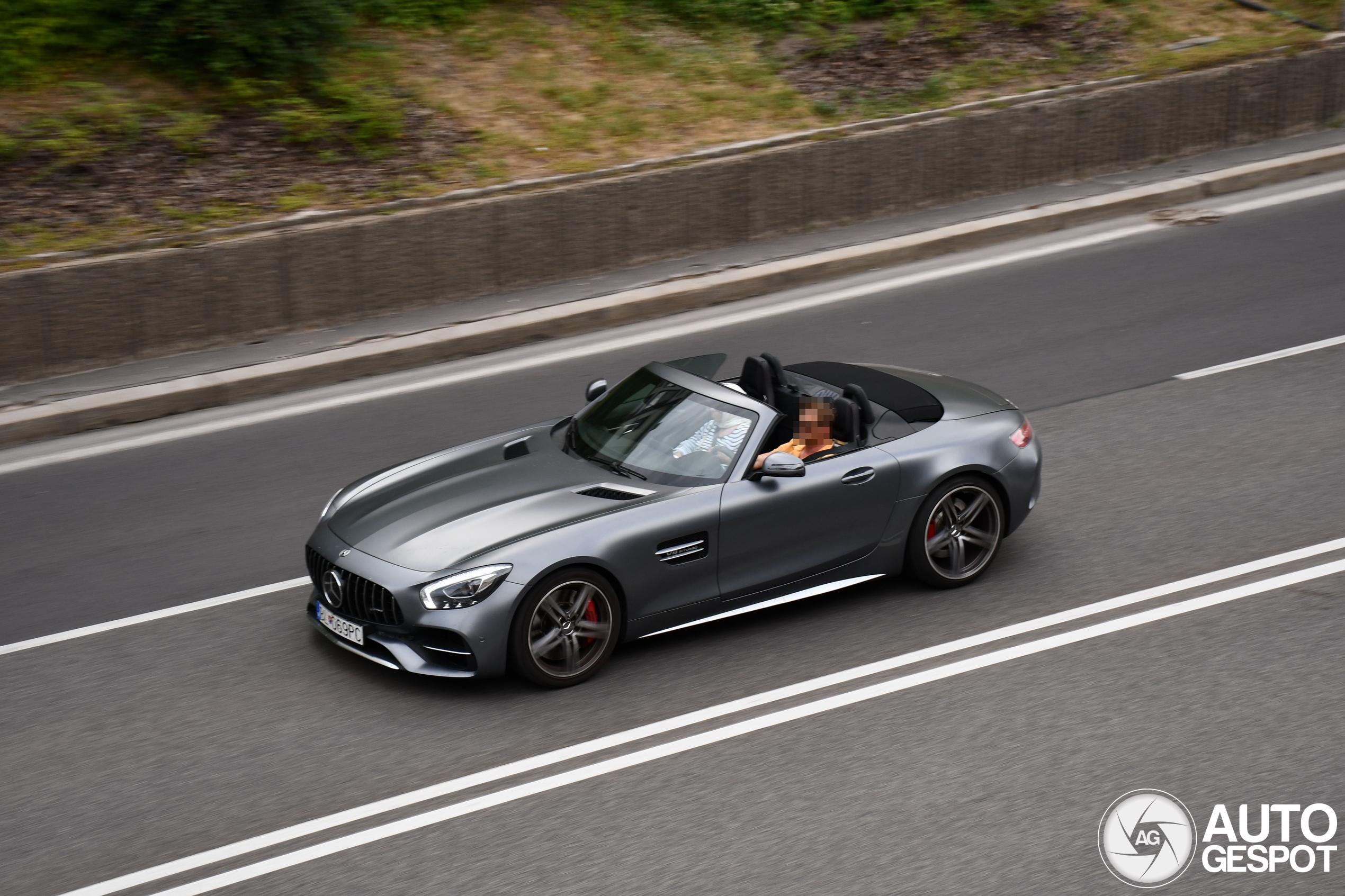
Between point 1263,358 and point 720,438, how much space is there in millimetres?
5525

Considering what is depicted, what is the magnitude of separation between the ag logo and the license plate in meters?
3.39

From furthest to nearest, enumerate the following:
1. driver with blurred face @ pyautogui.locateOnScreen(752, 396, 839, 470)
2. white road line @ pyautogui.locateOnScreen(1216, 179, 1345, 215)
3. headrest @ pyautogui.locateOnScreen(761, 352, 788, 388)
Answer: white road line @ pyautogui.locateOnScreen(1216, 179, 1345, 215)
headrest @ pyautogui.locateOnScreen(761, 352, 788, 388)
driver with blurred face @ pyautogui.locateOnScreen(752, 396, 839, 470)

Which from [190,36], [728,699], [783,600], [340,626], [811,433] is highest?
[190,36]

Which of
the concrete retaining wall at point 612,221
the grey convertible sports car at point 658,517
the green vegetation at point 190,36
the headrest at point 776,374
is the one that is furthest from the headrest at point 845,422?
the green vegetation at point 190,36

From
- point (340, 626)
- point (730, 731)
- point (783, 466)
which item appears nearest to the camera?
point (730, 731)

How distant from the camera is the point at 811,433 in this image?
723 centimetres

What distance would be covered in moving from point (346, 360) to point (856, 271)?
499 centimetres

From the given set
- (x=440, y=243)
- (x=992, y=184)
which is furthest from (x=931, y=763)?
(x=992, y=184)

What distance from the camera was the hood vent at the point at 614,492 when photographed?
682 cm

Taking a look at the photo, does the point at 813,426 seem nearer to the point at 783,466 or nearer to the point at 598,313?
the point at 783,466

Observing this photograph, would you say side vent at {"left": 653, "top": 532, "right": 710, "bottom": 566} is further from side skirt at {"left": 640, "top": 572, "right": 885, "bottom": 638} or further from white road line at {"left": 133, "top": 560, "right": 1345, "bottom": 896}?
white road line at {"left": 133, "top": 560, "right": 1345, "bottom": 896}

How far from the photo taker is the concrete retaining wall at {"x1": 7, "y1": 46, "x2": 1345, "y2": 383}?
11406mm

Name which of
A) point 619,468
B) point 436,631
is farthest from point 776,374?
point 436,631

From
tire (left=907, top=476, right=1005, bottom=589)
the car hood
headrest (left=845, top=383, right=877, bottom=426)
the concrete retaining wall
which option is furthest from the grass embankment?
tire (left=907, top=476, right=1005, bottom=589)
